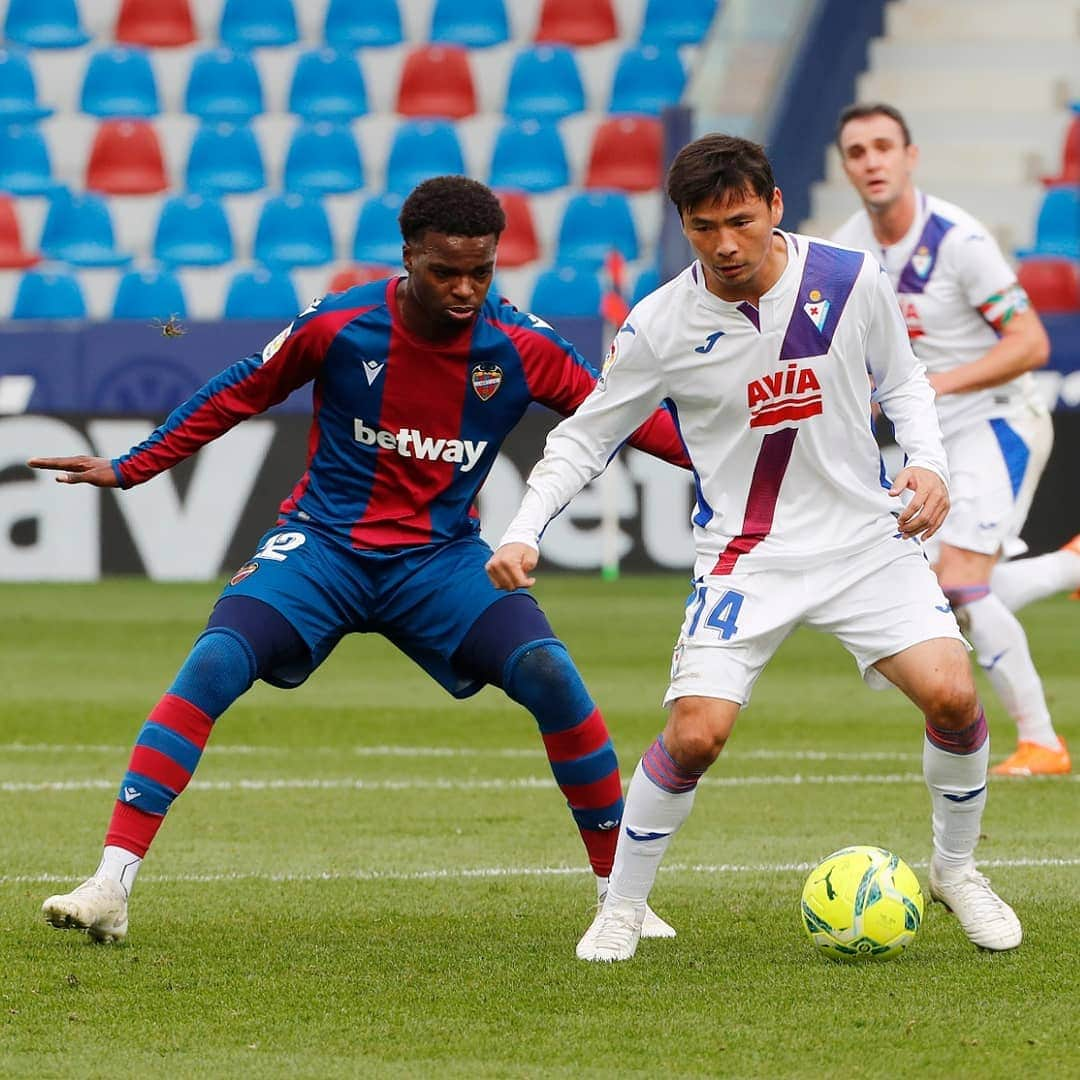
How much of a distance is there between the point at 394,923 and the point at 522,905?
396mm

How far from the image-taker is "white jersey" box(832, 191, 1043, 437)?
779 centimetres

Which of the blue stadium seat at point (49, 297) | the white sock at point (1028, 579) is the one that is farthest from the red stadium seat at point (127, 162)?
the white sock at point (1028, 579)

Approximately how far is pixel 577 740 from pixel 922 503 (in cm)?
104

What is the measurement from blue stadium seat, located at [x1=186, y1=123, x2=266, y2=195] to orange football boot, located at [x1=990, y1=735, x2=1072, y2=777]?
12989mm

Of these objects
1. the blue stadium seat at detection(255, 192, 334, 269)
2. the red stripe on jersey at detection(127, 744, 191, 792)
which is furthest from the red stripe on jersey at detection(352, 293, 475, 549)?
the blue stadium seat at detection(255, 192, 334, 269)

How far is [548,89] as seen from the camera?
1981 cm

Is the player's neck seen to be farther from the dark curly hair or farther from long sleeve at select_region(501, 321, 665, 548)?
long sleeve at select_region(501, 321, 665, 548)

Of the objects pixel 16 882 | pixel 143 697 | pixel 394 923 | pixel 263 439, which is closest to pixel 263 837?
pixel 16 882

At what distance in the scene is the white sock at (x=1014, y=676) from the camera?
786 cm

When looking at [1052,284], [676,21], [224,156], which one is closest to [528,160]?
[676,21]

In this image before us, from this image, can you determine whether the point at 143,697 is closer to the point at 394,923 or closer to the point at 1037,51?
the point at 394,923

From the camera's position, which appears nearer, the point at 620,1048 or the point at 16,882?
the point at 620,1048

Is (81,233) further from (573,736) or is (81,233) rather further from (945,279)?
(573,736)

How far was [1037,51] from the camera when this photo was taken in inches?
763
